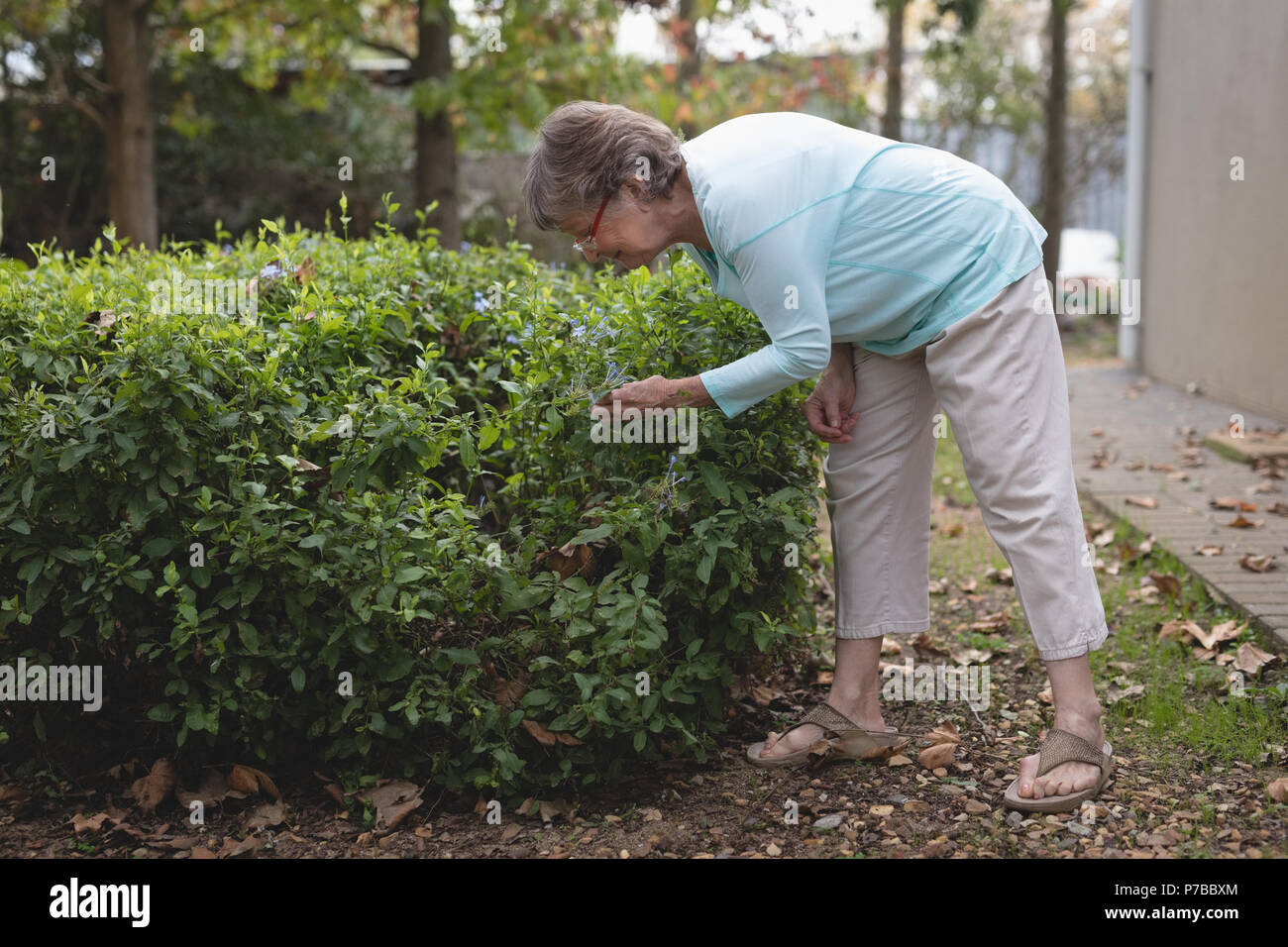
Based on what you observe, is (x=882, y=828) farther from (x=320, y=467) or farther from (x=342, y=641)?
(x=320, y=467)

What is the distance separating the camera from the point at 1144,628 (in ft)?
13.2

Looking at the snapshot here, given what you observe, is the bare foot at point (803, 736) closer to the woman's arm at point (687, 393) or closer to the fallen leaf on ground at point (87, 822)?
the woman's arm at point (687, 393)

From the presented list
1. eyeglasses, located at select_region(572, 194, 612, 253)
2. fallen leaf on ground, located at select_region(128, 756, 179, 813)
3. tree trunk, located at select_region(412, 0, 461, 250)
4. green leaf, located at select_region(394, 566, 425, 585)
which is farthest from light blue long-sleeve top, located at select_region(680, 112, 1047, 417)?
tree trunk, located at select_region(412, 0, 461, 250)

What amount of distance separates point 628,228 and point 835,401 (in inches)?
26.5

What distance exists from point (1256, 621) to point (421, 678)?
2659 mm

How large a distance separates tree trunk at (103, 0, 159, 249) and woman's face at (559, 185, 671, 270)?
7.59m

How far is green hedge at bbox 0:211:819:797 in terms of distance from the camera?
267cm

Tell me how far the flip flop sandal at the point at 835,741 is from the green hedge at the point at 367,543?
0.17m

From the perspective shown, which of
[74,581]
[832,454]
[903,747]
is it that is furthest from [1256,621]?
[74,581]

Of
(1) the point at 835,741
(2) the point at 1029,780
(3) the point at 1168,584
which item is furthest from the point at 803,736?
(3) the point at 1168,584

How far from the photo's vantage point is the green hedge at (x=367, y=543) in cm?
267

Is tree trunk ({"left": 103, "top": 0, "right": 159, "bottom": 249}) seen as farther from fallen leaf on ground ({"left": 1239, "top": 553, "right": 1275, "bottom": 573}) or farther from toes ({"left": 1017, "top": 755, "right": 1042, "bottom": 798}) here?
toes ({"left": 1017, "top": 755, "right": 1042, "bottom": 798})

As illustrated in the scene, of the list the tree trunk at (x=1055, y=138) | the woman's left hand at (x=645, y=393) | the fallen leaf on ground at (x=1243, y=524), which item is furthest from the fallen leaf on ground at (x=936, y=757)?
the tree trunk at (x=1055, y=138)

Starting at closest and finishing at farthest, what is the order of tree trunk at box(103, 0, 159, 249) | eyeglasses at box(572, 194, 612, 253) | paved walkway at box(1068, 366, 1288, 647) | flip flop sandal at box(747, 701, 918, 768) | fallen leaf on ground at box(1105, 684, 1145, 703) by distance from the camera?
eyeglasses at box(572, 194, 612, 253) < flip flop sandal at box(747, 701, 918, 768) < fallen leaf on ground at box(1105, 684, 1145, 703) < paved walkway at box(1068, 366, 1288, 647) < tree trunk at box(103, 0, 159, 249)
